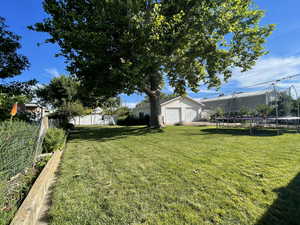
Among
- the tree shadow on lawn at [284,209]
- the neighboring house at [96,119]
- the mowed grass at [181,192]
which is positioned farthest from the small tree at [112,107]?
the tree shadow on lawn at [284,209]

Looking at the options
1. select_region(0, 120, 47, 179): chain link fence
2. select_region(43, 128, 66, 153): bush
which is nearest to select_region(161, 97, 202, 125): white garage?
select_region(43, 128, 66, 153): bush

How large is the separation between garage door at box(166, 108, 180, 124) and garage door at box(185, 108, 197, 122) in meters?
1.43

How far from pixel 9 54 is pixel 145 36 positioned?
6.24 m

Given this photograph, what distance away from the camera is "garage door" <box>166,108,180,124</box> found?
20222mm

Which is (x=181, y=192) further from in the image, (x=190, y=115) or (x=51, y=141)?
(x=190, y=115)

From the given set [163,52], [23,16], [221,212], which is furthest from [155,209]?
[23,16]

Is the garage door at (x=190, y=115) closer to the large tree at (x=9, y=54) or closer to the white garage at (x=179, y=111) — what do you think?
the white garage at (x=179, y=111)

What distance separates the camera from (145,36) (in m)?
8.37

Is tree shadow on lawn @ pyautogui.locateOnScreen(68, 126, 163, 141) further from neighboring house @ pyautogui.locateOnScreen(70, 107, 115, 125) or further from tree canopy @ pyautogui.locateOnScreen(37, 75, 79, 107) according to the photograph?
neighboring house @ pyautogui.locateOnScreen(70, 107, 115, 125)

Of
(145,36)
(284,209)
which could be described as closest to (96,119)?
(145,36)

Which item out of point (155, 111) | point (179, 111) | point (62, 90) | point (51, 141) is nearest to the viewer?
point (51, 141)

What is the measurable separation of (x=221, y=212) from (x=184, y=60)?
10230mm

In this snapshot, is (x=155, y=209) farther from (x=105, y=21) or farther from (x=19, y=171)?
(x=105, y=21)

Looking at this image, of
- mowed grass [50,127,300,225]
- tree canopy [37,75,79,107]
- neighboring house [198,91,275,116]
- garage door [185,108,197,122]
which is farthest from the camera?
neighboring house [198,91,275,116]
